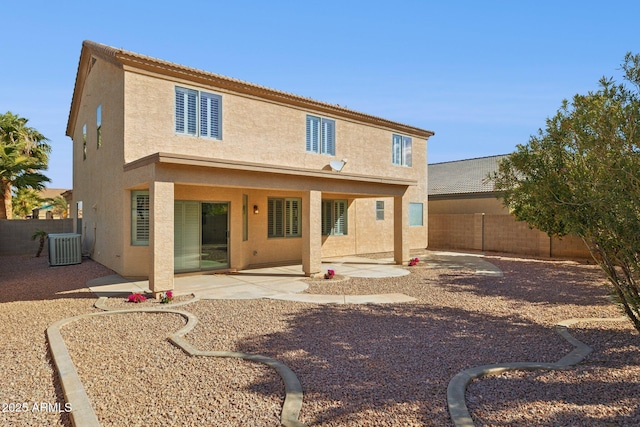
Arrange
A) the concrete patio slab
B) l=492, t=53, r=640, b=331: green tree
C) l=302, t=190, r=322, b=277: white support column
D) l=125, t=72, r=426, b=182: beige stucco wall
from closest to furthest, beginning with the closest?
l=492, t=53, r=640, b=331: green tree < the concrete patio slab < l=125, t=72, r=426, b=182: beige stucco wall < l=302, t=190, r=322, b=277: white support column

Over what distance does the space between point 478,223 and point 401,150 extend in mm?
6866

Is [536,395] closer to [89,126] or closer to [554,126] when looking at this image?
[554,126]

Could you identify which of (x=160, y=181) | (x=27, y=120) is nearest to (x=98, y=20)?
(x=160, y=181)

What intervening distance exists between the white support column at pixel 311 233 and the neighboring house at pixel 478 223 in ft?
34.1

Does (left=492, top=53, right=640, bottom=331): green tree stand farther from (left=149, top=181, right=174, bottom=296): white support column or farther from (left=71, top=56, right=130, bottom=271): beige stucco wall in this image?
(left=71, top=56, right=130, bottom=271): beige stucco wall

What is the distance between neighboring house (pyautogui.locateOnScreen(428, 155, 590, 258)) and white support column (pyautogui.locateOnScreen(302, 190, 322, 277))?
10.4m

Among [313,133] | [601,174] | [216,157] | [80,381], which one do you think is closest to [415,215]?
[313,133]

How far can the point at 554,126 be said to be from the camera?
7059mm

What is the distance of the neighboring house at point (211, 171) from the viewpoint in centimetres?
1045

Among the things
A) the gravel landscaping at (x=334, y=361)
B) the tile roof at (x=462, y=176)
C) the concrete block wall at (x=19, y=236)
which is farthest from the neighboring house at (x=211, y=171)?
the tile roof at (x=462, y=176)

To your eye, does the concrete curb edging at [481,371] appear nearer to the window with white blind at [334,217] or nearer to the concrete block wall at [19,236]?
the window with white blind at [334,217]

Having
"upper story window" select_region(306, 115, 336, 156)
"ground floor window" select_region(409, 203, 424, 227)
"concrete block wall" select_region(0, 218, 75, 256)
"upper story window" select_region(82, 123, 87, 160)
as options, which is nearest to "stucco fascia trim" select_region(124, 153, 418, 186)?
"upper story window" select_region(306, 115, 336, 156)

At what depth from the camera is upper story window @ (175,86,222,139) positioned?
12.0 metres

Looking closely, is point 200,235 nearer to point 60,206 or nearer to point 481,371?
point 481,371
